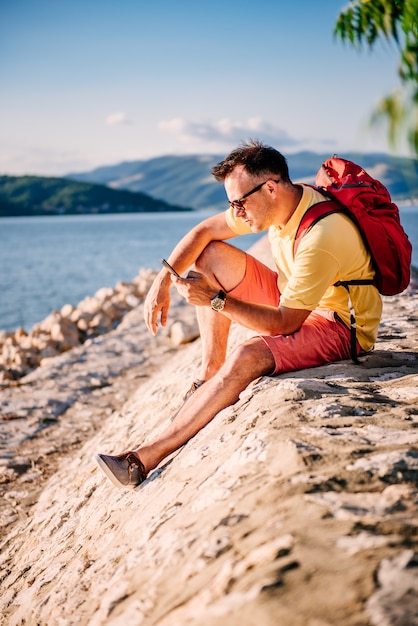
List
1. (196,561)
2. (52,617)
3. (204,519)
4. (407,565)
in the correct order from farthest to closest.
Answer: (52,617)
(204,519)
(196,561)
(407,565)

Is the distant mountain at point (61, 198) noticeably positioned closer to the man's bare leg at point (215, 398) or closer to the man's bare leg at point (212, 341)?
the man's bare leg at point (212, 341)

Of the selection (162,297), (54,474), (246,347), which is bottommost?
(54,474)

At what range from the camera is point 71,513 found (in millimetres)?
Result: 4301

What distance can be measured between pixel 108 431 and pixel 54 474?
2.13 feet

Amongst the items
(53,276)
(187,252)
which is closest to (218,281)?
(187,252)

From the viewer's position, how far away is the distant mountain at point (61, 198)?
152625 millimetres

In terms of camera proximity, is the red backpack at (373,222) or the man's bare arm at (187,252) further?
the man's bare arm at (187,252)

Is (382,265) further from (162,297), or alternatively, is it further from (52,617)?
(52,617)

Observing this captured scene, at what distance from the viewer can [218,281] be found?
4547mm

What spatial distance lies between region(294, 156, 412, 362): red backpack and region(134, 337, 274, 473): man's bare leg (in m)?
0.70

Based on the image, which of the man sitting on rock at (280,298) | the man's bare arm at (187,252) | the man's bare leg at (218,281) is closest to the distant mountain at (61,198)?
the man's bare arm at (187,252)

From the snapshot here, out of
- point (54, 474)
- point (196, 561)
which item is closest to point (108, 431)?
point (54, 474)

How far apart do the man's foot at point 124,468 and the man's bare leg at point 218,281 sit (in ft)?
3.52

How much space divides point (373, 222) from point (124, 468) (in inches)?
84.8
